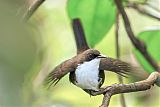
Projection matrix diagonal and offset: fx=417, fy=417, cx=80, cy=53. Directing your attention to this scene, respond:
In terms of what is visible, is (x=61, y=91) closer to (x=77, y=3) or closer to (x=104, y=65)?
(x=77, y=3)

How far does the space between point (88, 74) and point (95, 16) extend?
0.27 metres

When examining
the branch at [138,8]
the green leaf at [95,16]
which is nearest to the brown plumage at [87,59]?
the green leaf at [95,16]

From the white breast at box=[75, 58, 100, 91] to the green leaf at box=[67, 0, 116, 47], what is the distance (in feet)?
0.75

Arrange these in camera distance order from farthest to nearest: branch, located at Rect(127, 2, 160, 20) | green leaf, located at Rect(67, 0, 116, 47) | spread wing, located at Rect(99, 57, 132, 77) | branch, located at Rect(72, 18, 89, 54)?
branch, located at Rect(127, 2, 160, 20)
green leaf, located at Rect(67, 0, 116, 47)
branch, located at Rect(72, 18, 89, 54)
spread wing, located at Rect(99, 57, 132, 77)

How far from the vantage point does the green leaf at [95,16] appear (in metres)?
0.61

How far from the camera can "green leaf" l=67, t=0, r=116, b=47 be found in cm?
61

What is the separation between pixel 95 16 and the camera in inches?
24.9

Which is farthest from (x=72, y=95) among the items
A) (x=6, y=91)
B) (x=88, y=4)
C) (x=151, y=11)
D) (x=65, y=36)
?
(x=6, y=91)

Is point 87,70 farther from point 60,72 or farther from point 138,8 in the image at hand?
point 138,8

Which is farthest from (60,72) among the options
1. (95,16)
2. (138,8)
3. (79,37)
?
(138,8)

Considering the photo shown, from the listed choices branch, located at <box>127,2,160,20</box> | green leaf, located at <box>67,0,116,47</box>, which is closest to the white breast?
green leaf, located at <box>67,0,116,47</box>

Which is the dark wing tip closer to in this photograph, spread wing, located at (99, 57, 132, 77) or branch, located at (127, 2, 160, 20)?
spread wing, located at (99, 57, 132, 77)

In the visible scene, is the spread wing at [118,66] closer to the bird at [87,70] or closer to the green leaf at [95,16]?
the bird at [87,70]

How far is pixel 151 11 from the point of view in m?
0.79
